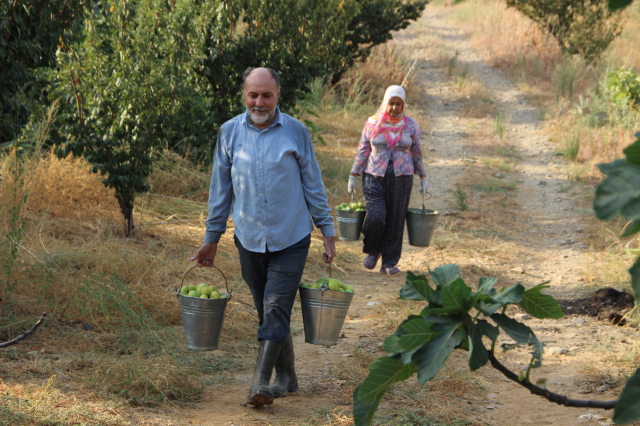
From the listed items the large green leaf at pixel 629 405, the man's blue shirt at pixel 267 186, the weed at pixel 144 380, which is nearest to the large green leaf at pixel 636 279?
the large green leaf at pixel 629 405

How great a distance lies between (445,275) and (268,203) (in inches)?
80.7

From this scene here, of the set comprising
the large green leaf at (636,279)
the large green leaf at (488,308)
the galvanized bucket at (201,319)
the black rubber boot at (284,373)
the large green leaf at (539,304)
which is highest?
the large green leaf at (636,279)

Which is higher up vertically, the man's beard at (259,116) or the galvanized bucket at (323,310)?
the man's beard at (259,116)

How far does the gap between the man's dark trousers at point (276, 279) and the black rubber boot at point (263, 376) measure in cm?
5

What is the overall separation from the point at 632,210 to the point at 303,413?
2.79 m

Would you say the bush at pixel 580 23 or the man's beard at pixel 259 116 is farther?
→ the bush at pixel 580 23

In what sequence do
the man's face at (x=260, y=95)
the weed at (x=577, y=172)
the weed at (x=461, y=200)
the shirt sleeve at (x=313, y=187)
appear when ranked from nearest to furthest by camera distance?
the man's face at (x=260, y=95)
the shirt sleeve at (x=313, y=187)
the weed at (x=461, y=200)
the weed at (x=577, y=172)

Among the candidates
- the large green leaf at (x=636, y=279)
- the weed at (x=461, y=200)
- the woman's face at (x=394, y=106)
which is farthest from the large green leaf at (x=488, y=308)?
the weed at (x=461, y=200)

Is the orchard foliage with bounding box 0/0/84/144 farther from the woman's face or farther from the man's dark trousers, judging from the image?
the woman's face

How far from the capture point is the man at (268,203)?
3184mm

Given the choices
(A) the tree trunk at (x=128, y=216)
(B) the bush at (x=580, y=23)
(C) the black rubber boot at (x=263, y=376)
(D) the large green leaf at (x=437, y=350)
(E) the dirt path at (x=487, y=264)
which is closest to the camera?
(D) the large green leaf at (x=437, y=350)

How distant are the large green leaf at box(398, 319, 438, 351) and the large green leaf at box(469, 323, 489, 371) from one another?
0.22ft

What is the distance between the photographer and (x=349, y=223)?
19.7 ft

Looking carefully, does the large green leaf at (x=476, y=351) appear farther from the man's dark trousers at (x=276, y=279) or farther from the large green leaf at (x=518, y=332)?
the man's dark trousers at (x=276, y=279)
